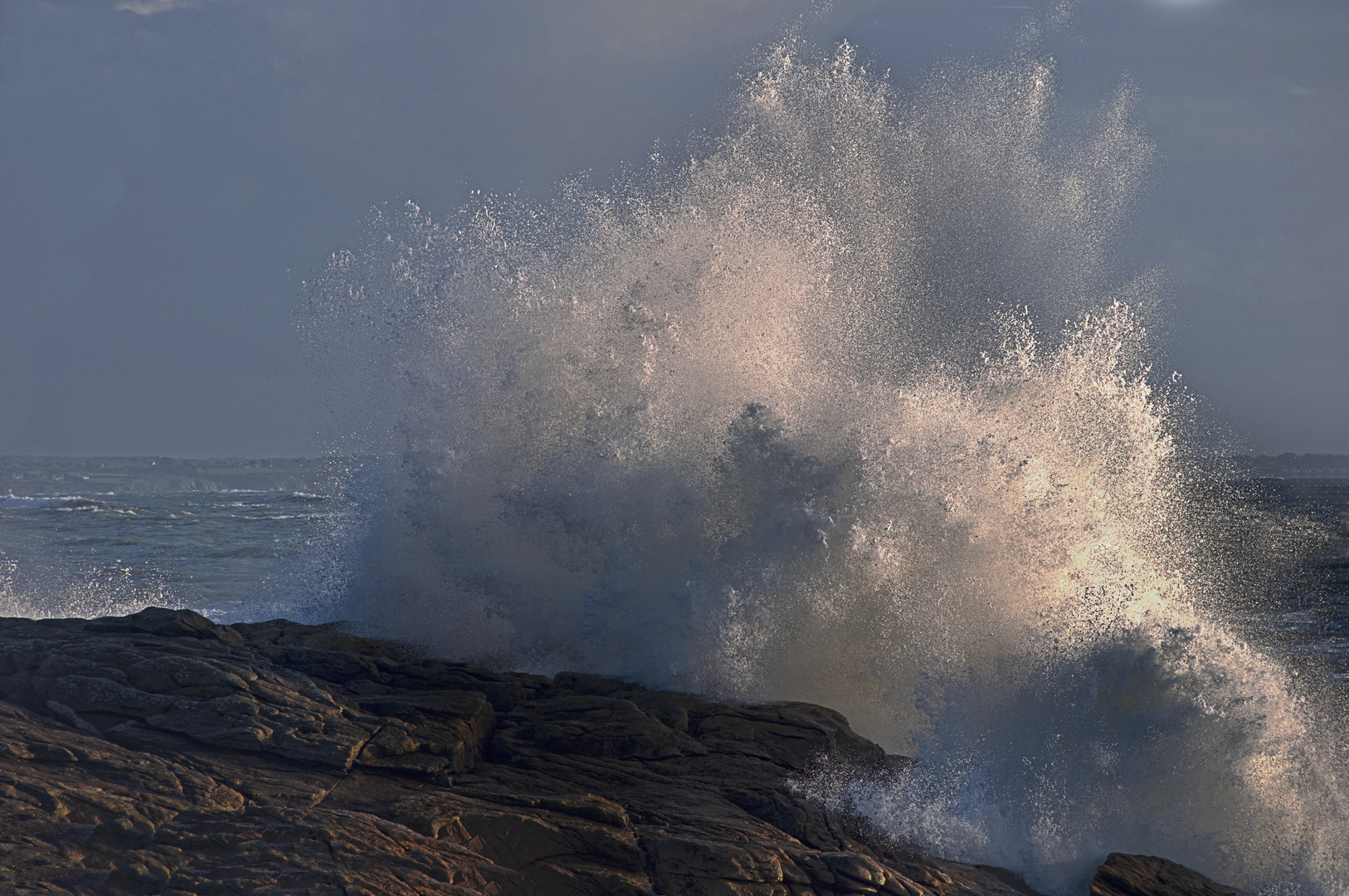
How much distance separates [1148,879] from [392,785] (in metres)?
5.33

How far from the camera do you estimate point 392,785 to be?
557cm

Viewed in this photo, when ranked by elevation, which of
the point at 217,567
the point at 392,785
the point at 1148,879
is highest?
the point at 217,567

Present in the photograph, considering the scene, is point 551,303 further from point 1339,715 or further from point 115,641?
point 1339,715

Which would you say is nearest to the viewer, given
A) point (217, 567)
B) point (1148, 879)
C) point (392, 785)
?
point (392, 785)

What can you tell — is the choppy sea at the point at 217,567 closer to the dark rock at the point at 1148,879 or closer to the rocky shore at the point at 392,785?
the rocky shore at the point at 392,785

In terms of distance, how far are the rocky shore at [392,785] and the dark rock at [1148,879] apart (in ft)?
0.07

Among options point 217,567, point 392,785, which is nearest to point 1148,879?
point 392,785

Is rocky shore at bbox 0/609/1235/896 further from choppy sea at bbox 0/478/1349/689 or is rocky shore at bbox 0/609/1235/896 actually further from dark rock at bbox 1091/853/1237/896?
choppy sea at bbox 0/478/1349/689

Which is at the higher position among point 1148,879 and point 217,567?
point 217,567

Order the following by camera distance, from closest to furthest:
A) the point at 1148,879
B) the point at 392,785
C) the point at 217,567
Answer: the point at 392,785 < the point at 1148,879 < the point at 217,567

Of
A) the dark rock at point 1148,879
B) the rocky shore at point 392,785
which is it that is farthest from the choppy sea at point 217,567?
the dark rock at point 1148,879

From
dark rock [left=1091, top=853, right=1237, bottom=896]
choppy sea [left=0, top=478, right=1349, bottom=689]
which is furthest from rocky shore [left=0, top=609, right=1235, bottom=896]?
choppy sea [left=0, top=478, right=1349, bottom=689]

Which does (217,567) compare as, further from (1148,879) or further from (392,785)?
(1148,879)

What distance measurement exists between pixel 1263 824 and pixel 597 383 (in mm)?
8185
